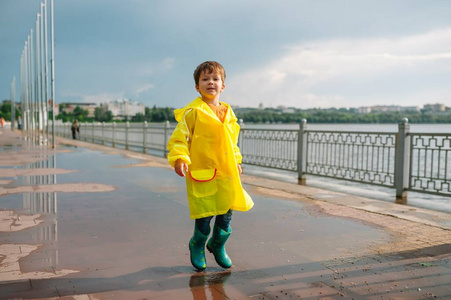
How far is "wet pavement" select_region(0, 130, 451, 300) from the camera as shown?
3.28 metres

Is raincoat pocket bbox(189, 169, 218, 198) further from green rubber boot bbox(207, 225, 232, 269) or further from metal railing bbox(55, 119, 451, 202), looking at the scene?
metal railing bbox(55, 119, 451, 202)

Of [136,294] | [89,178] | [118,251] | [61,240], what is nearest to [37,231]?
[61,240]

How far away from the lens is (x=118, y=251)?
13.8 ft

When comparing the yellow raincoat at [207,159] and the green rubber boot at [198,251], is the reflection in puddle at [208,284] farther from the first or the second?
the yellow raincoat at [207,159]

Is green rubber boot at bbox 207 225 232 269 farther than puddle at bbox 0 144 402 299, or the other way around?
green rubber boot at bbox 207 225 232 269

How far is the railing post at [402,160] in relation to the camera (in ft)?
25.7

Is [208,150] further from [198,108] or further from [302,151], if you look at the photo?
[302,151]

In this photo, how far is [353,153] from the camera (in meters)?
9.05

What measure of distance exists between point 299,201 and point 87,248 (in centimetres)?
373

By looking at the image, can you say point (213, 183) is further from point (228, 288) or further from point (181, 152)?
point (228, 288)

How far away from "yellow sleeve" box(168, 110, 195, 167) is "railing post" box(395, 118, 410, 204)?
542 cm

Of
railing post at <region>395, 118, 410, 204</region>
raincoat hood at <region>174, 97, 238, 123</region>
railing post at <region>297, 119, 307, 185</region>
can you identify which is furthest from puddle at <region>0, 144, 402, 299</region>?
railing post at <region>297, 119, 307, 185</region>

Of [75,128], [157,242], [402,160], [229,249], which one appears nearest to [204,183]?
[229,249]

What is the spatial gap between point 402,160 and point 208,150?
17.7ft
